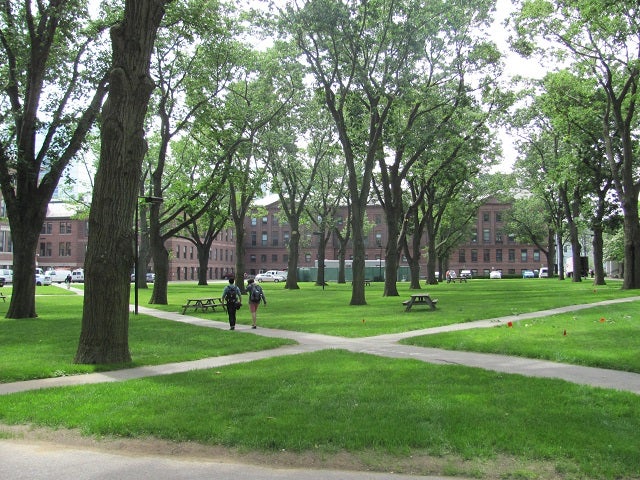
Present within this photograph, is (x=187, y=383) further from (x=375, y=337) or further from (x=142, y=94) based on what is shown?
(x=375, y=337)

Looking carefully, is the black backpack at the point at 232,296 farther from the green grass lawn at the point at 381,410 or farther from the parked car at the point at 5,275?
the parked car at the point at 5,275

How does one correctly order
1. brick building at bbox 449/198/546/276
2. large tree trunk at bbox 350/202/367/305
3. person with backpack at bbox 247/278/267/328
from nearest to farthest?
1. person with backpack at bbox 247/278/267/328
2. large tree trunk at bbox 350/202/367/305
3. brick building at bbox 449/198/546/276

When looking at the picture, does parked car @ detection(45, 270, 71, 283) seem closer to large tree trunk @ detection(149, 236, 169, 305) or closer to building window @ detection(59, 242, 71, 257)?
building window @ detection(59, 242, 71, 257)

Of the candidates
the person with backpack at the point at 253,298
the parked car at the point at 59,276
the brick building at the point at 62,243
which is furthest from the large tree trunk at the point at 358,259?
the brick building at the point at 62,243

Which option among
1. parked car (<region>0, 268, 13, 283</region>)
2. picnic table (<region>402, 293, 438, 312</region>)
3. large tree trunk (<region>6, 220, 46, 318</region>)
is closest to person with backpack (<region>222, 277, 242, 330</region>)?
picnic table (<region>402, 293, 438, 312</region>)

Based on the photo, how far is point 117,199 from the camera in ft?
32.9

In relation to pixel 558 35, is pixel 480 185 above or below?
below

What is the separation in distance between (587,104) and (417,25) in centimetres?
1579

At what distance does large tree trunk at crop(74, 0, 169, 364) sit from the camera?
9875 millimetres

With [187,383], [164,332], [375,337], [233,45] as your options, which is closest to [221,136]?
[233,45]

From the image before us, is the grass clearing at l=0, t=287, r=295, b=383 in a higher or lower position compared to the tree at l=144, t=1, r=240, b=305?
lower

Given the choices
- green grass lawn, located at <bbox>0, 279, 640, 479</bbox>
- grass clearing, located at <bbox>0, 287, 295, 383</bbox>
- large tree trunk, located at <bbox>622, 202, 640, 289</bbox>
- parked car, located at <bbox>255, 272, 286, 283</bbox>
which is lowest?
grass clearing, located at <bbox>0, 287, 295, 383</bbox>

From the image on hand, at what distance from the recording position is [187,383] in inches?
315

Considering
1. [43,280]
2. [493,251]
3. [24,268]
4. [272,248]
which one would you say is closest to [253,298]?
[24,268]
